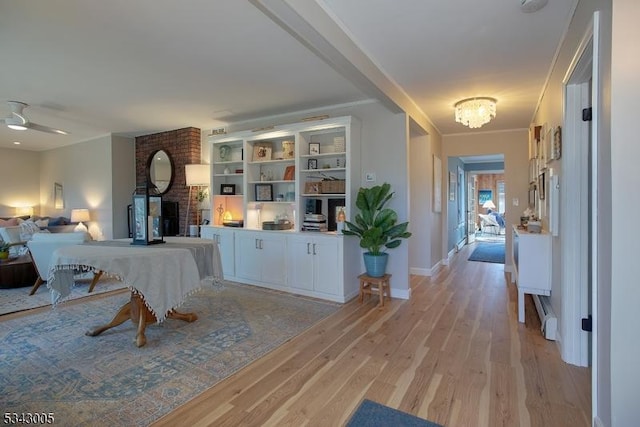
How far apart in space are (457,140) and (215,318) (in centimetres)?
503

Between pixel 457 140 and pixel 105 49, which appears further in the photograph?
pixel 457 140

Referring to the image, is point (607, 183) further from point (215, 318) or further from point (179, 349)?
point (215, 318)

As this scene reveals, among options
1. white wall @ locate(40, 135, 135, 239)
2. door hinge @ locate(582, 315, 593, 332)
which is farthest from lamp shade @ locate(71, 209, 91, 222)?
door hinge @ locate(582, 315, 593, 332)

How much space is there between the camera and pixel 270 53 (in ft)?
8.91

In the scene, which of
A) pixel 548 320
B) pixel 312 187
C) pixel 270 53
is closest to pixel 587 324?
pixel 548 320

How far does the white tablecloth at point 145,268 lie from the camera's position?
7.76 ft

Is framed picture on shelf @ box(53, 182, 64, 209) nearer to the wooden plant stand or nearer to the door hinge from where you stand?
the wooden plant stand

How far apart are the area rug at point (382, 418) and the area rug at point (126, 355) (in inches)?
37.5

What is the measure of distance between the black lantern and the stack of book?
68.7 inches

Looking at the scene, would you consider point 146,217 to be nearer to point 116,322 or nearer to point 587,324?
point 116,322

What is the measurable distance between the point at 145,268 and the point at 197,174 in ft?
9.62

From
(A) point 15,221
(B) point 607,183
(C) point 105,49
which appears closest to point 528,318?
(B) point 607,183

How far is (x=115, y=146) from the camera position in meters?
6.05

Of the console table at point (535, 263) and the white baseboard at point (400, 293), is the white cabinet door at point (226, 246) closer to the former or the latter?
the white baseboard at point (400, 293)
